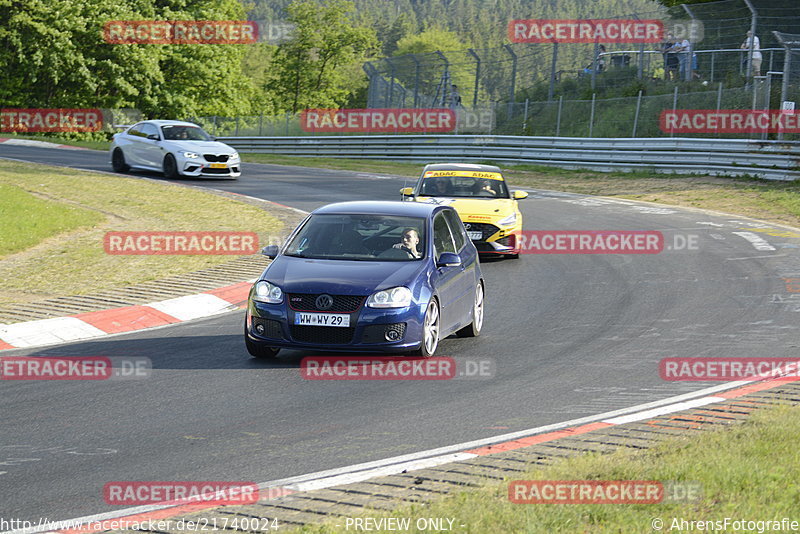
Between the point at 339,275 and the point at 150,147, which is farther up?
the point at 150,147

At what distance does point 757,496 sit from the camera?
530cm

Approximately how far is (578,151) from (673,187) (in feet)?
19.5

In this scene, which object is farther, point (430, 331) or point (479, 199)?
point (479, 199)

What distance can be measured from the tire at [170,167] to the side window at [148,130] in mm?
946

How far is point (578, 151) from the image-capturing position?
34.1 metres

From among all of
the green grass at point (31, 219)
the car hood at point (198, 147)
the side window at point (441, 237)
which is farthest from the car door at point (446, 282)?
the car hood at point (198, 147)

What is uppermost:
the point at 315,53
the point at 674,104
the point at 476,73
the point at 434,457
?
the point at 315,53

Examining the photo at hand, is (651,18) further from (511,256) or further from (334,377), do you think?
(334,377)

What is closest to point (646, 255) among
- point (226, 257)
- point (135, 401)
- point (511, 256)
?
point (511, 256)

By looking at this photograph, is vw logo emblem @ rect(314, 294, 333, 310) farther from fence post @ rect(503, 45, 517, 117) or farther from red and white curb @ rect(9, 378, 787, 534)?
fence post @ rect(503, 45, 517, 117)

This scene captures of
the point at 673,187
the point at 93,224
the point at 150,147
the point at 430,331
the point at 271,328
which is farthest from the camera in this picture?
the point at 673,187

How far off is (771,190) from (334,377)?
820 inches

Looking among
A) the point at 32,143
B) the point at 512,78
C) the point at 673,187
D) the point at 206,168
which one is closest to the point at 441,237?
the point at 206,168

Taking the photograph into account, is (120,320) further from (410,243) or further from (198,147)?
(198,147)
